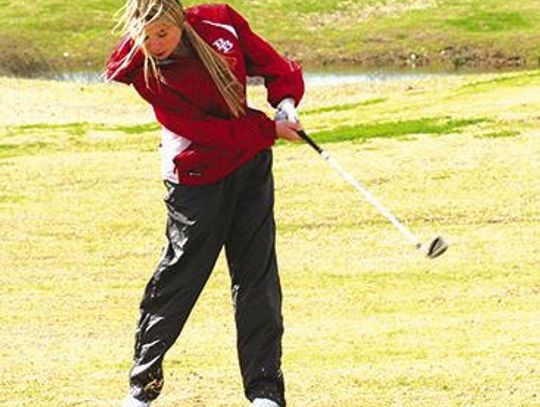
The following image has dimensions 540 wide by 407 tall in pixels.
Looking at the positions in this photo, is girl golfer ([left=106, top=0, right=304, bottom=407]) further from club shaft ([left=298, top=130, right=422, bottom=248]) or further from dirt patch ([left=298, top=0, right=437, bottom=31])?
dirt patch ([left=298, top=0, right=437, bottom=31])

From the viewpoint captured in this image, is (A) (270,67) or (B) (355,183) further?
(B) (355,183)

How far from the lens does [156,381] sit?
8.04m

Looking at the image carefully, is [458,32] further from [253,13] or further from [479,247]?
[479,247]

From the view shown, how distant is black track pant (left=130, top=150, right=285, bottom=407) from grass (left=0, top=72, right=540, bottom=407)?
49.2 inches

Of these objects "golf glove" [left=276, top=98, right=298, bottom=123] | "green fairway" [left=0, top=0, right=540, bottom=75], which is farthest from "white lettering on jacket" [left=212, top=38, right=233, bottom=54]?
"green fairway" [left=0, top=0, right=540, bottom=75]

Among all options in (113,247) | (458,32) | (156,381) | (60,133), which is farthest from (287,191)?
(458,32)

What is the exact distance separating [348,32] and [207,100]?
67965mm

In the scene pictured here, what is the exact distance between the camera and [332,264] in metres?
16.8

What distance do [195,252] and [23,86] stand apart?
36.6 meters

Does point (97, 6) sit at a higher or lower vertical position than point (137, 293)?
lower

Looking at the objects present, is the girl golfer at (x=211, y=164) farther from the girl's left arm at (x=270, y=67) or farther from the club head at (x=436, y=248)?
the club head at (x=436, y=248)

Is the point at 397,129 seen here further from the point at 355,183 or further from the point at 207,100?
the point at 207,100

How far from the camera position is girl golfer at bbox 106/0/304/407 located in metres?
7.56

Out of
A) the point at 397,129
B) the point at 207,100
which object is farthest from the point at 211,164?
the point at 397,129
